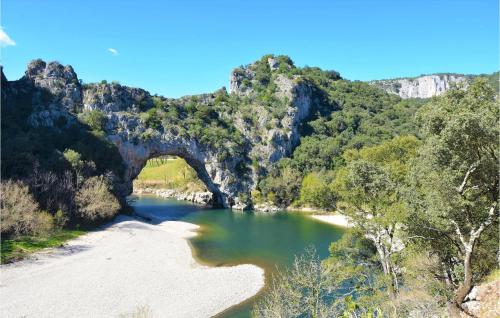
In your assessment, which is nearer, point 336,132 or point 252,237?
point 252,237

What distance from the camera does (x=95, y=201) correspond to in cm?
4934

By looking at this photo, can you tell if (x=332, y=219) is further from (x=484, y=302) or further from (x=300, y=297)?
(x=484, y=302)

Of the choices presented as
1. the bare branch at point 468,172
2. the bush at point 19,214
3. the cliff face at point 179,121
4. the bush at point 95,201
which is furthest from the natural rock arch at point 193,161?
the bare branch at point 468,172

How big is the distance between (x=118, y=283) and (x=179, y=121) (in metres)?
61.6

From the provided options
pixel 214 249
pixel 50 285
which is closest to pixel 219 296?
pixel 50 285

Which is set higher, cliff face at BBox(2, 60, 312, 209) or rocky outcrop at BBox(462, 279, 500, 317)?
cliff face at BBox(2, 60, 312, 209)

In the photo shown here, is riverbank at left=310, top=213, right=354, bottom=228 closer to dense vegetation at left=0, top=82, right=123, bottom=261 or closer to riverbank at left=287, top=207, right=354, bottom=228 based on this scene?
riverbank at left=287, top=207, right=354, bottom=228

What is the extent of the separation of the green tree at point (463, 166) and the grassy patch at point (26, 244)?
1288 inches

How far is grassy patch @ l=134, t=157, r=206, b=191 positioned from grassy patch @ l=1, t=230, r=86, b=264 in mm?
62492

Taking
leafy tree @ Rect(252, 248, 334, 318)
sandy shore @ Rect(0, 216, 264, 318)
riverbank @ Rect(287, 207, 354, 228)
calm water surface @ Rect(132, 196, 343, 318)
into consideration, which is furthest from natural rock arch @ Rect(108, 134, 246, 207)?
leafy tree @ Rect(252, 248, 334, 318)

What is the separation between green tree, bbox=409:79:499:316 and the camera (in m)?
13.5

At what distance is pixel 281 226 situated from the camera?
5819cm

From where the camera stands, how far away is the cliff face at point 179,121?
69.3 metres

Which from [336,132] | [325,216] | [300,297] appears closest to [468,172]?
[300,297]
